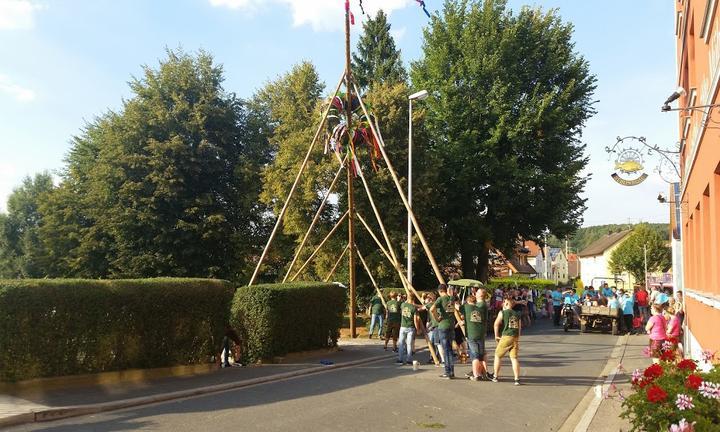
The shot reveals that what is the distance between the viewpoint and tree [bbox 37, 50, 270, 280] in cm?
3023

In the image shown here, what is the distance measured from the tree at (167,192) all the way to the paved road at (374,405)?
733 inches

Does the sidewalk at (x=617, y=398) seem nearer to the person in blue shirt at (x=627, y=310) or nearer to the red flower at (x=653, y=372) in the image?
the red flower at (x=653, y=372)

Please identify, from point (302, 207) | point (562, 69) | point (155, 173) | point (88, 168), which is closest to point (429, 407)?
point (302, 207)

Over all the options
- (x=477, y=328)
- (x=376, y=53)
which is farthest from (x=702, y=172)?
(x=376, y=53)

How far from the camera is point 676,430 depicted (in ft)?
15.5

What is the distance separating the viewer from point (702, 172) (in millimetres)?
11414

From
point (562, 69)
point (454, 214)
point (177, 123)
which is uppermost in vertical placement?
point (562, 69)

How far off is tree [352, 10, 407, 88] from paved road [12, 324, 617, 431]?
3563cm

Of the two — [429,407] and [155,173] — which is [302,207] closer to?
[155,173]

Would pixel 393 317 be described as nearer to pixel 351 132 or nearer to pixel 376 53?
pixel 351 132

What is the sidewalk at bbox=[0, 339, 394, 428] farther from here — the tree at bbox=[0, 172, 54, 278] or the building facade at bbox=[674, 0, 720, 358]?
the tree at bbox=[0, 172, 54, 278]

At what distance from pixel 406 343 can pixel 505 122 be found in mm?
17835

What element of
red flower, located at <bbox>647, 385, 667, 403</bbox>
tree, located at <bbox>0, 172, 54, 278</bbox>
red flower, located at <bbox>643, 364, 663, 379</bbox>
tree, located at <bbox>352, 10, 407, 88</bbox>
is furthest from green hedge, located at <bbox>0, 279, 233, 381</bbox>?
tree, located at <bbox>0, 172, 54, 278</bbox>

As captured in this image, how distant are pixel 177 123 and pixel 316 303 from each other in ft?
58.8
